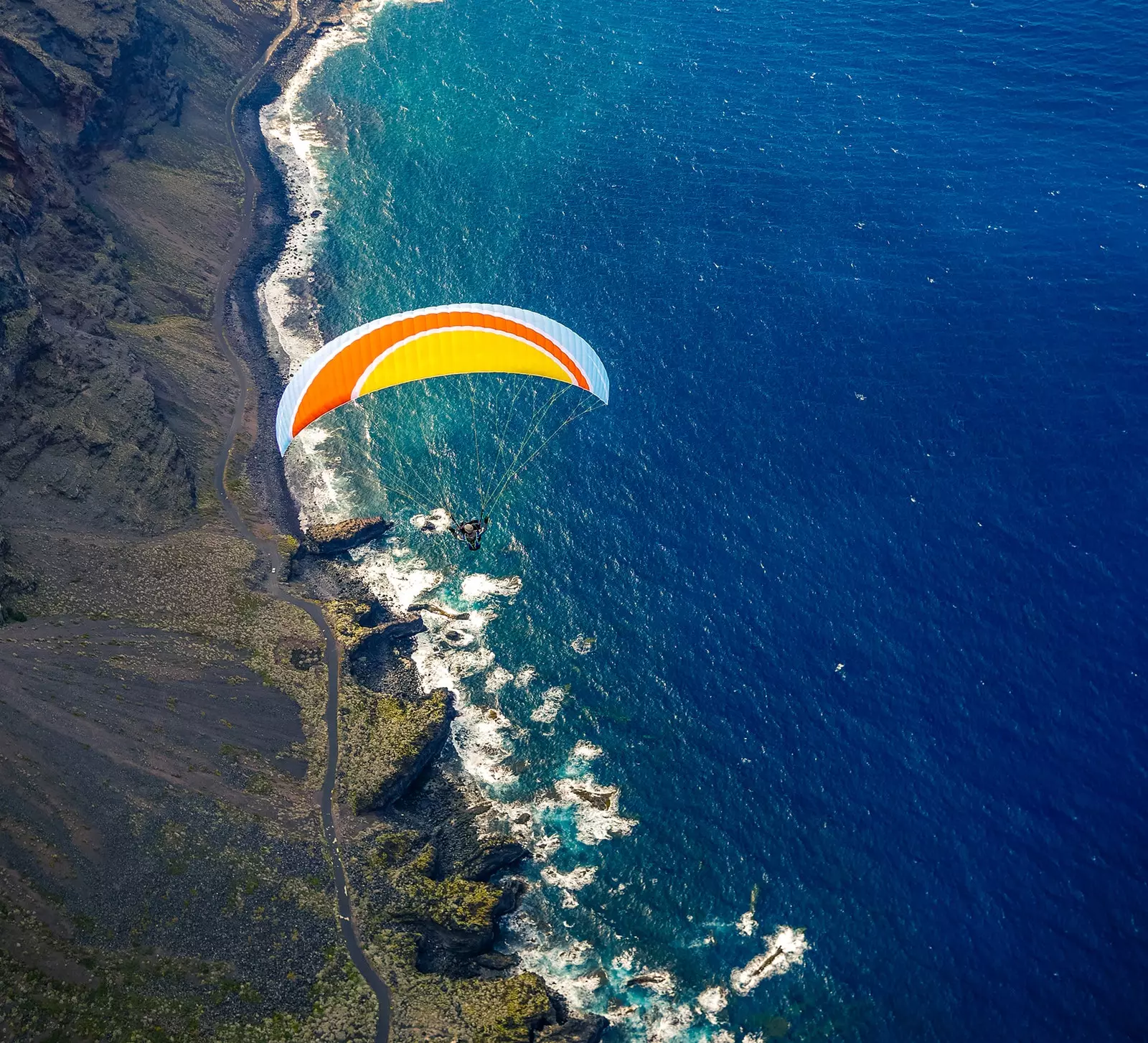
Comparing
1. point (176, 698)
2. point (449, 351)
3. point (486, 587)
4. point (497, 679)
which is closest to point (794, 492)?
point (486, 587)

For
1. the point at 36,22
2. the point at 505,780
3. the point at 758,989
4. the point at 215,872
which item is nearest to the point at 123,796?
the point at 215,872

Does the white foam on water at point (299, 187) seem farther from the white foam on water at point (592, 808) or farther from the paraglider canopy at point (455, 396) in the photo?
the white foam on water at point (592, 808)

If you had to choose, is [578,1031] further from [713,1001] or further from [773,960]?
[773,960]

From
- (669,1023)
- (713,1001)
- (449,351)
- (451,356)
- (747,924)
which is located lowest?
(669,1023)

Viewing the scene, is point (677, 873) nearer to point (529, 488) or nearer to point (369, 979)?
point (369, 979)

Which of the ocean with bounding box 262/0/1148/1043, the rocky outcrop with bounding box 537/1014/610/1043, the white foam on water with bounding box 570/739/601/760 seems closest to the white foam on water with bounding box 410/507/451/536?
the ocean with bounding box 262/0/1148/1043

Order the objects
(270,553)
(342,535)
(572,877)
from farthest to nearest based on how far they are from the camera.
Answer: (342,535) → (270,553) → (572,877)

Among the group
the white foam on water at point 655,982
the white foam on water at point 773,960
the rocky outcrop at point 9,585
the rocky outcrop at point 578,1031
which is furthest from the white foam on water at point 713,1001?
the rocky outcrop at point 9,585
